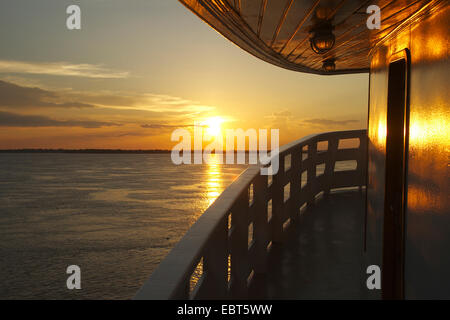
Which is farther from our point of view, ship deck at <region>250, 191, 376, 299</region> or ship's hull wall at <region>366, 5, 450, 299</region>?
ship deck at <region>250, 191, 376, 299</region>

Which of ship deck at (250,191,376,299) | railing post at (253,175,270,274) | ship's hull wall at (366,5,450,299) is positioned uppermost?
ship's hull wall at (366,5,450,299)

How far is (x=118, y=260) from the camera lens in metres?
11.0

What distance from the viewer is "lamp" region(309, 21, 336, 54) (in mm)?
2568

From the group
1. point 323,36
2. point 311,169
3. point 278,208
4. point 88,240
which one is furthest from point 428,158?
point 88,240

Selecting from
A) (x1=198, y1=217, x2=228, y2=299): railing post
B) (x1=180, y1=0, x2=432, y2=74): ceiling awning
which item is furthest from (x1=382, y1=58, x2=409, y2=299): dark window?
(x1=198, y1=217, x2=228, y2=299): railing post

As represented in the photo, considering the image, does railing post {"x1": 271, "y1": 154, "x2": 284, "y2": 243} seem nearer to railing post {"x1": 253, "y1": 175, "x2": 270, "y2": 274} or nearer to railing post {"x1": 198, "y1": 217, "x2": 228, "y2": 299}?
railing post {"x1": 253, "y1": 175, "x2": 270, "y2": 274}

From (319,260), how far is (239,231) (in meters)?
1.94

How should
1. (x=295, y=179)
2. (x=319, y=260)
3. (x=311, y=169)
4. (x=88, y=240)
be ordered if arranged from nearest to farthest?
(x=319, y=260) < (x=295, y=179) < (x=311, y=169) < (x=88, y=240)

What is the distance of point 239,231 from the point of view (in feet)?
8.66

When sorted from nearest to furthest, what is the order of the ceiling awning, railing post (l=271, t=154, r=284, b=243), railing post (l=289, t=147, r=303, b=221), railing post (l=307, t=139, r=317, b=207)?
the ceiling awning
railing post (l=271, t=154, r=284, b=243)
railing post (l=289, t=147, r=303, b=221)
railing post (l=307, t=139, r=317, b=207)

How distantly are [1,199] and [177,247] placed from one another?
2788cm

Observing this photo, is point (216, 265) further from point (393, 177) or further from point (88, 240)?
point (88, 240)

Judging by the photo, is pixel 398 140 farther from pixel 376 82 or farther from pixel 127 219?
pixel 127 219

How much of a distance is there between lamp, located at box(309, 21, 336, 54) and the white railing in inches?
42.9
